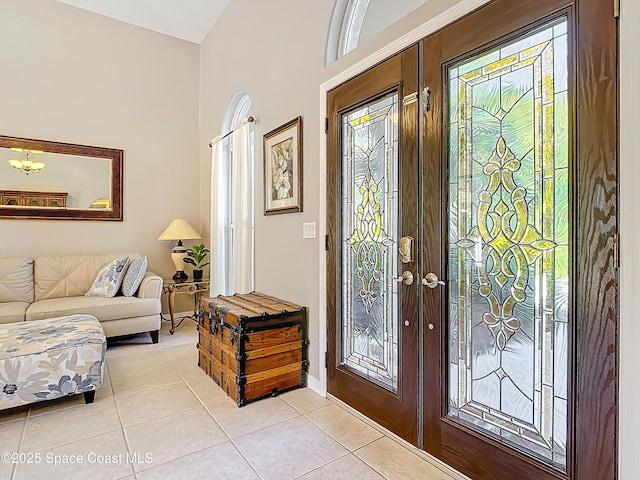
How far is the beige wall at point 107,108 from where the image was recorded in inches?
150

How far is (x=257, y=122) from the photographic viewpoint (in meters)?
3.29

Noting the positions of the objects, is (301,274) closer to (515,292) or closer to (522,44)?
(515,292)

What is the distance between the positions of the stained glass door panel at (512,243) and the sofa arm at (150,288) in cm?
306

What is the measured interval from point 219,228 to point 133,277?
1.00 meters

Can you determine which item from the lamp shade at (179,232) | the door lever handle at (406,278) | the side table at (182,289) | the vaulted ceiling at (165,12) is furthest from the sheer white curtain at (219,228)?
the door lever handle at (406,278)

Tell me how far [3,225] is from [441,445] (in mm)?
4530

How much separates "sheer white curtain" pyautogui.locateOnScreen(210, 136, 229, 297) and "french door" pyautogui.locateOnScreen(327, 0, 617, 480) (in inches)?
91.3

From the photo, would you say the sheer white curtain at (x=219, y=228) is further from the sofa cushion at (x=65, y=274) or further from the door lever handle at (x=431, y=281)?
the door lever handle at (x=431, y=281)

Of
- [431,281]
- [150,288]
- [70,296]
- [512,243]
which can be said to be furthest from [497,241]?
[70,296]

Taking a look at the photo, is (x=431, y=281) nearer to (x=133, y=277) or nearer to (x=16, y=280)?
(x=133, y=277)

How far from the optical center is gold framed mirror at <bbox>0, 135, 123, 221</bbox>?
3.77 metres

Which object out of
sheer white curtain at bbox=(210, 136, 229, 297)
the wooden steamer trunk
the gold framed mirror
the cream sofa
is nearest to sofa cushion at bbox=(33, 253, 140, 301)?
the cream sofa

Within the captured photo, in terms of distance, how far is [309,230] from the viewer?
8.51 ft

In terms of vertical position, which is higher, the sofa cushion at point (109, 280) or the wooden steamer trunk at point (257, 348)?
the sofa cushion at point (109, 280)
